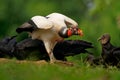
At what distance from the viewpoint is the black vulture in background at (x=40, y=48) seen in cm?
876

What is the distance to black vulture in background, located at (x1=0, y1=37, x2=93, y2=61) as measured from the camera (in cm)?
876

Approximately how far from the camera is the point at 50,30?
336 inches

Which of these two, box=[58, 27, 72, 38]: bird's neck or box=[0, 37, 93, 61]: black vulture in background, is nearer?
box=[58, 27, 72, 38]: bird's neck

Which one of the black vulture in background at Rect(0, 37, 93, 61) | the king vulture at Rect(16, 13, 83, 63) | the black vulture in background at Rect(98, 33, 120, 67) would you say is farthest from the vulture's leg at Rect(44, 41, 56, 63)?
the black vulture in background at Rect(98, 33, 120, 67)

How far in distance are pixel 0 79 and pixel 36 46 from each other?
3125mm

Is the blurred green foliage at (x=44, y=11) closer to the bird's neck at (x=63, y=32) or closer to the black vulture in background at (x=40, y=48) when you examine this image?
the black vulture in background at (x=40, y=48)

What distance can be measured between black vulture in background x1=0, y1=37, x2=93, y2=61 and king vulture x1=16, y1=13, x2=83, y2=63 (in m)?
0.16

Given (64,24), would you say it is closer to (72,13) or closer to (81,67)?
(81,67)

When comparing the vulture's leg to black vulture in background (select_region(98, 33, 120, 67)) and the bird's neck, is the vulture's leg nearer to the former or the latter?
the bird's neck

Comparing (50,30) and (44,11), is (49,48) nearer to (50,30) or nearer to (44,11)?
(50,30)

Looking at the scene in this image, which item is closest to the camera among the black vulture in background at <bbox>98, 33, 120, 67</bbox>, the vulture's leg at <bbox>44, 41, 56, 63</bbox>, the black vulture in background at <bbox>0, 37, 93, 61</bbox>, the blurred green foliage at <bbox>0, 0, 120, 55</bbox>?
the black vulture in background at <bbox>98, 33, 120, 67</bbox>

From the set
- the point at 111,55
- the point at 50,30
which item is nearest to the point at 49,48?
the point at 50,30

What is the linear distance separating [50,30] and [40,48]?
1.55 ft

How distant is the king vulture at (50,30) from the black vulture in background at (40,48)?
0.53ft
